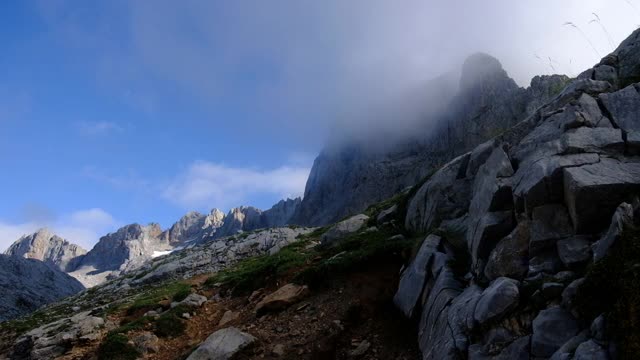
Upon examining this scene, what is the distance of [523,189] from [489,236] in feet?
5.85

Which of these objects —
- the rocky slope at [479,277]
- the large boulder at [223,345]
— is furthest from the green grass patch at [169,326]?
the large boulder at [223,345]

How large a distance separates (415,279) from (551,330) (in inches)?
294

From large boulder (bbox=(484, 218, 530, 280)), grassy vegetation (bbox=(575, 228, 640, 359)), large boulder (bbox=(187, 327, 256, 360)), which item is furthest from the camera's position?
large boulder (bbox=(187, 327, 256, 360))

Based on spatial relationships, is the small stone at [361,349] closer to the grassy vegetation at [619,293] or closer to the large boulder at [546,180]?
the large boulder at [546,180]

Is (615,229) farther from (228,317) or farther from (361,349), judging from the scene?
(228,317)

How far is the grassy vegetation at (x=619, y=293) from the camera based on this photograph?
296 inches

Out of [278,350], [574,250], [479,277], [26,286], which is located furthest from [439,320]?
[26,286]

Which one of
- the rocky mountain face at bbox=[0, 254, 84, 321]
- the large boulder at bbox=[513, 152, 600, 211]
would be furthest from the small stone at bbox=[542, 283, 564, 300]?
the rocky mountain face at bbox=[0, 254, 84, 321]

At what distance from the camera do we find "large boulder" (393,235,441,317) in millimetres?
16031

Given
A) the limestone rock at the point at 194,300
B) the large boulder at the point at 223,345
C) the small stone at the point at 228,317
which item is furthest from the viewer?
the limestone rock at the point at 194,300

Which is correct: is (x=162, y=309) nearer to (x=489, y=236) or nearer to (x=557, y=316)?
(x=489, y=236)

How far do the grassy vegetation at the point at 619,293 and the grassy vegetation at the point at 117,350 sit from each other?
17.9 m

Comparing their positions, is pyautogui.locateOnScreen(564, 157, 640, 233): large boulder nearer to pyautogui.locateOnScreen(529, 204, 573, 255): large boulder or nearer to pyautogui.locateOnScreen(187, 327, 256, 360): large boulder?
pyautogui.locateOnScreen(529, 204, 573, 255): large boulder

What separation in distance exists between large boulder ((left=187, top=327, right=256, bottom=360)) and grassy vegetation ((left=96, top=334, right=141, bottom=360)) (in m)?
Answer: 4.53
